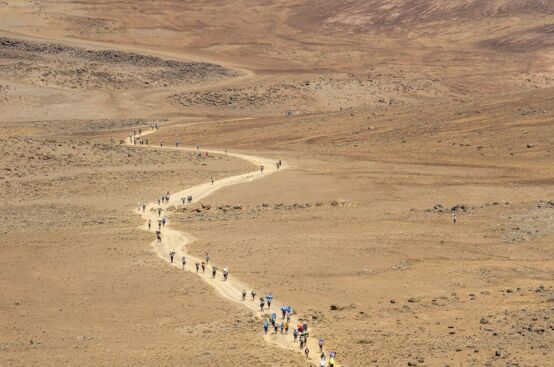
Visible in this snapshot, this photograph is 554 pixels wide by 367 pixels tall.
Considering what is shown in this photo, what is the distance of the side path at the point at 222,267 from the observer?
3130cm

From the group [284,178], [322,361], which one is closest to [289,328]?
[322,361]

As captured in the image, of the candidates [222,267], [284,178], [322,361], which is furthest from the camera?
[284,178]

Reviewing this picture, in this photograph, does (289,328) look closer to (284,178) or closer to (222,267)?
(222,267)

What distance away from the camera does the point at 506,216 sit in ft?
167

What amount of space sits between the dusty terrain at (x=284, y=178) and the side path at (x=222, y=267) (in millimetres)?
412

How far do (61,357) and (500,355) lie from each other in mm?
12398

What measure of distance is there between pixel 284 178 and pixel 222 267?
940 inches

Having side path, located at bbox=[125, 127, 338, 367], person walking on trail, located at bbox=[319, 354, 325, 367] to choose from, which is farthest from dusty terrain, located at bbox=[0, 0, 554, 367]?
person walking on trail, located at bbox=[319, 354, 325, 367]

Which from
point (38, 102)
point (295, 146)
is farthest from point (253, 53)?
point (295, 146)

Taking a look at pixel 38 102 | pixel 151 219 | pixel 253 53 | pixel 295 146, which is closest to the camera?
pixel 151 219

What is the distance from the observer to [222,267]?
4084 cm

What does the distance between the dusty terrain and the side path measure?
0.41 meters

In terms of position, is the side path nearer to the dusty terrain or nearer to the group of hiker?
the group of hiker

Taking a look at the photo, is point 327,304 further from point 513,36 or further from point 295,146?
point 513,36
